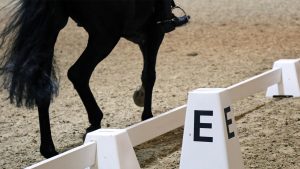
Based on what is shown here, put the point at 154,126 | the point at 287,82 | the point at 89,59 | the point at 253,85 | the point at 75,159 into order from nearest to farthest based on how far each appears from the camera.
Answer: the point at 75,159 → the point at 154,126 → the point at 89,59 → the point at 253,85 → the point at 287,82

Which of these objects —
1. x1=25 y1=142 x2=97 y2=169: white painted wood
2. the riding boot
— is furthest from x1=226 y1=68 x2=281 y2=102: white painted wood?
x1=25 y1=142 x2=97 y2=169: white painted wood

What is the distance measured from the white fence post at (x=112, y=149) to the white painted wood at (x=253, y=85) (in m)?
1.18

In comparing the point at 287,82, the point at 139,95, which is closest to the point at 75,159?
the point at 139,95

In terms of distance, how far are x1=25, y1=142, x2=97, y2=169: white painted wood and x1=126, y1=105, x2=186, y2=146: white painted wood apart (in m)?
0.39

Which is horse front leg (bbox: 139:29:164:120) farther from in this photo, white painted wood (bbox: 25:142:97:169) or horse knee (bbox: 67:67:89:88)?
white painted wood (bbox: 25:142:97:169)

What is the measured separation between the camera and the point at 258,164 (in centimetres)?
361

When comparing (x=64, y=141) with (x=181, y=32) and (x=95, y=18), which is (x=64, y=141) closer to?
(x=95, y=18)

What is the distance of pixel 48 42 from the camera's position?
3682 mm

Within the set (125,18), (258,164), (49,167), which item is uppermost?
(125,18)

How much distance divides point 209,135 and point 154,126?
0.57m

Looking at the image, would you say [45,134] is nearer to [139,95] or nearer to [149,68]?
[149,68]

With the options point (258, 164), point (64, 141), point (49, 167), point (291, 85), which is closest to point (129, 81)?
point (291, 85)

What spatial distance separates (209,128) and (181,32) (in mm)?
6162

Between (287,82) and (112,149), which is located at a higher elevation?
(112,149)
